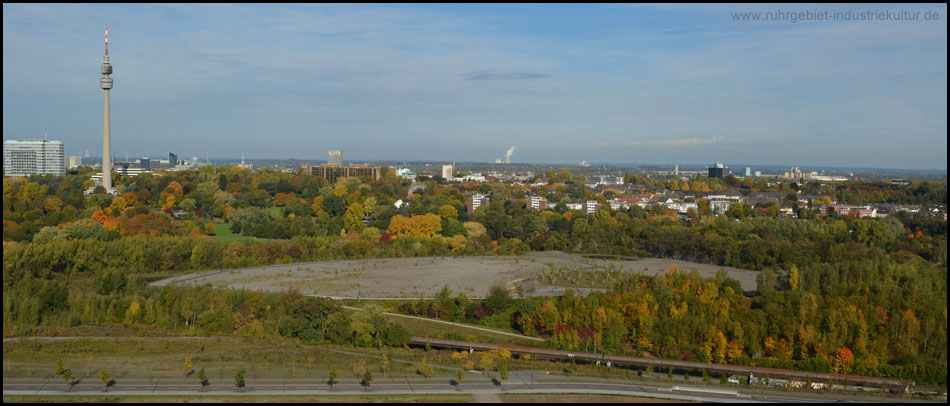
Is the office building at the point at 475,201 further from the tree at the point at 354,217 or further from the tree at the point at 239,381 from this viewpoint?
the tree at the point at 239,381

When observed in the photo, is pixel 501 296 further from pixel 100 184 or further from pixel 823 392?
pixel 100 184

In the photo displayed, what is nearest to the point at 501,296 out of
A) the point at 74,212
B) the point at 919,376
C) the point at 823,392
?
the point at 823,392

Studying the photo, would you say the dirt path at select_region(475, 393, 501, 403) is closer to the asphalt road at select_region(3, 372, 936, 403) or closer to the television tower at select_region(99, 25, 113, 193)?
the asphalt road at select_region(3, 372, 936, 403)

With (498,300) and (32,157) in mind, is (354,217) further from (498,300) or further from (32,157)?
(32,157)

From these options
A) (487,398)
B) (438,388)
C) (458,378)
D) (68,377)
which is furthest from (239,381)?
(487,398)

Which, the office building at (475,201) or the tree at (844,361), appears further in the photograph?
the office building at (475,201)

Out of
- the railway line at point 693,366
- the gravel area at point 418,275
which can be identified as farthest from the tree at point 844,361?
the gravel area at point 418,275

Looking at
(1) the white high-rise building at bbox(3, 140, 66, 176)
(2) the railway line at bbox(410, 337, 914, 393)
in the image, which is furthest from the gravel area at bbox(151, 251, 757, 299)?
(1) the white high-rise building at bbox(3, 140, 66, 176)
